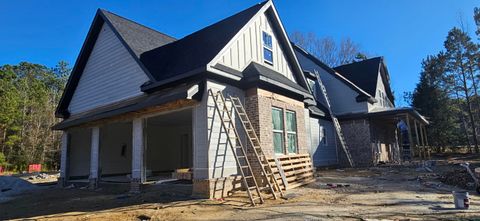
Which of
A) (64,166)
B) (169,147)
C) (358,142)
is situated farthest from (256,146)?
(358,142)

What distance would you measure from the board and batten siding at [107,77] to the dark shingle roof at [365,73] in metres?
16.8

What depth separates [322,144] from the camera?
756 inches

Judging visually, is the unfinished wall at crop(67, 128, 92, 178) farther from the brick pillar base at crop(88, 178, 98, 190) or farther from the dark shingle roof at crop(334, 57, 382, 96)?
the dark shingle roof at crop(334, 57, 382, 96)

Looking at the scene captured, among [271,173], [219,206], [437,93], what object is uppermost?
[437,93]

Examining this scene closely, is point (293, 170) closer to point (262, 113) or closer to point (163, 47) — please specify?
point (262, 113)

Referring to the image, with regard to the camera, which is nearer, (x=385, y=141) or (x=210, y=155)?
(x=210, y=155)

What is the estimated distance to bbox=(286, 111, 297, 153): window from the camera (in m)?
11.5

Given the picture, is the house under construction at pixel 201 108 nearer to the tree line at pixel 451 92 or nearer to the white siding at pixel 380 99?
the white siding at pixel 380 99

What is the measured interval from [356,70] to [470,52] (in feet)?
53.3

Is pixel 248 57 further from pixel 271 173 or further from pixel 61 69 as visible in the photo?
pixel 61 69

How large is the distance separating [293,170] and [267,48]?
16.2 feet

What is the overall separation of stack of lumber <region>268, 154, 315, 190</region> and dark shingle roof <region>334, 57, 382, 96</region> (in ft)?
40.4

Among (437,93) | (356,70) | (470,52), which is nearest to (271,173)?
(356,70)

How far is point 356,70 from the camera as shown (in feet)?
79.7
